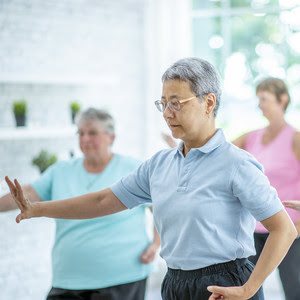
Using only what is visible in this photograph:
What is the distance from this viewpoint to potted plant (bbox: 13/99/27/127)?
3064mm

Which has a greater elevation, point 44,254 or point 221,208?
point 221,208

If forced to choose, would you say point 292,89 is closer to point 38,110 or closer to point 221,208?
A: point 38,110

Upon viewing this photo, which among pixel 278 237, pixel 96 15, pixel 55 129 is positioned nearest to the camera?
pixel 278 237

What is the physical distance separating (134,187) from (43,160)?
1803 millimetres

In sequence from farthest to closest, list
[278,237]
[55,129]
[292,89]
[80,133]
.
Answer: [292,89] < [55,129] < [80,133] < [278,237]

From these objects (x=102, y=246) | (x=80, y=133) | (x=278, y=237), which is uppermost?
(x=80, y=133)

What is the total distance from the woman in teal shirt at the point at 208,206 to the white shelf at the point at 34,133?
5.90 feet

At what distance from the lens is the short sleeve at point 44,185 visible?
85.8 inches

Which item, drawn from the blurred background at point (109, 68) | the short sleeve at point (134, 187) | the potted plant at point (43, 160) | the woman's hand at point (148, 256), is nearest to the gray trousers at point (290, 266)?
the woman's hand at point (148, 256)

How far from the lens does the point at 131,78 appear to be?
3969 millimetres

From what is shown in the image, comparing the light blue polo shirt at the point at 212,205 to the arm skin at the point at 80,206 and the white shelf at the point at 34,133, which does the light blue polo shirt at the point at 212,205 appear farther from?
the white shelf at the point at 34,133

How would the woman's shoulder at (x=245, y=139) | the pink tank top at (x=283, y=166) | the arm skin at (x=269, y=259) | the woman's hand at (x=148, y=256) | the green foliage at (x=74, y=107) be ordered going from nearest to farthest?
the arm skin at (x=269, y=259)
the woman's hand at (x=148, y=256)
the pink tank top at (x=283, y=166)
the woman's shoulder at (x=245, y=139)
the green foliage at (x=74, y=107)

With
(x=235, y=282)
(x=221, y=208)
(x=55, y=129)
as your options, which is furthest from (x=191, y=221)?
(x=55, y=129)

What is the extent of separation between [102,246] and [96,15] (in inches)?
86.1
